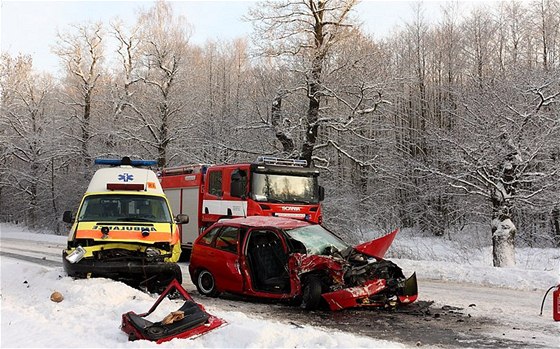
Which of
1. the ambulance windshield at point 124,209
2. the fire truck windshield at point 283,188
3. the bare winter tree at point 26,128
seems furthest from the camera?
the bare winter tree at point 26,128

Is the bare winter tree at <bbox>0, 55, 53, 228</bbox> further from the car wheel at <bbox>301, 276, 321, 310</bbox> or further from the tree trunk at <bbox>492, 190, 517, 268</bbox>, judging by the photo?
the car wheel at <bbox>301, 276, 321, 310</bbox>

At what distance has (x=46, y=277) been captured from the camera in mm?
11188

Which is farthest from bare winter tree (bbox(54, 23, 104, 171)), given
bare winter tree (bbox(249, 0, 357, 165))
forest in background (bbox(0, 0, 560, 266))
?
bare winter tree (bbox(249, 0, 357, 165))

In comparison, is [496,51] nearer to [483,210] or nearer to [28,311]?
[483,210]

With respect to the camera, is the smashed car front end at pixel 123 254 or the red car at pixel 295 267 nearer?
the red car at pixel 295 267

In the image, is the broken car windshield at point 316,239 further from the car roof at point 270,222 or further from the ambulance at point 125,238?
the ambulance at point 125,238

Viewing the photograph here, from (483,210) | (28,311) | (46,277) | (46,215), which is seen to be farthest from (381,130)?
(46,215)

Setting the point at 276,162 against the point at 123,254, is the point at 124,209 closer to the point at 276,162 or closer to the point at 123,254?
the point at 123,254

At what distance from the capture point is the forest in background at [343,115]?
18734 mm

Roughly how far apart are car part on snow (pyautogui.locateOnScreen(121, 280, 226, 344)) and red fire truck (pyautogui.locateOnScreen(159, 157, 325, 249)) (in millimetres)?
8821

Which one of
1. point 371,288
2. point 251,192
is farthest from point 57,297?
point 251,192

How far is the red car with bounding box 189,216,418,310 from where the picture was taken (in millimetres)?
8828

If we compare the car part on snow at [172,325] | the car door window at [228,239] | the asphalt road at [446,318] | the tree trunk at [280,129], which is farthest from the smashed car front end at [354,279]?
the tree trunk at [280,129]

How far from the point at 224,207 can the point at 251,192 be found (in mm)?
1116
